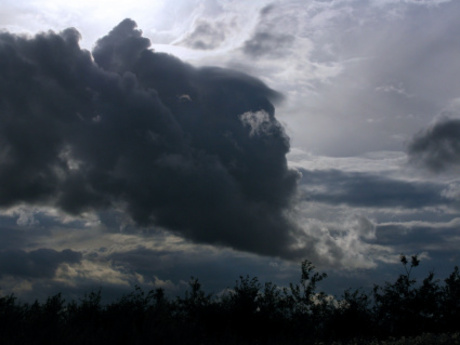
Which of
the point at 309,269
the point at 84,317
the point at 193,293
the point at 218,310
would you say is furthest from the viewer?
the point at 309,269

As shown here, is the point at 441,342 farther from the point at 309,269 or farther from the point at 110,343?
the point at 309,269

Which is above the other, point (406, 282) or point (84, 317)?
point (406, 282)

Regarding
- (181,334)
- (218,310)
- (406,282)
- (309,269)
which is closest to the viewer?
(181,334)

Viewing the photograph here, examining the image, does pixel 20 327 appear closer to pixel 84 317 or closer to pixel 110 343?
pixel 110 343

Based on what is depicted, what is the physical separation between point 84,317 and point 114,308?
10.2ft

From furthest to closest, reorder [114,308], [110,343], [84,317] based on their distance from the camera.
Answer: [114,308]
[84,317]
[110,343]

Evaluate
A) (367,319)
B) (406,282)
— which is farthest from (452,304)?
(367,319)

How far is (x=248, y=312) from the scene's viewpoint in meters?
42.1

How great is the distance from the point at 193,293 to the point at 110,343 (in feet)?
106

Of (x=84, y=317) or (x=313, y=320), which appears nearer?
(x=84, y=317)

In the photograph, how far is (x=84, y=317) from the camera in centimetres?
3183

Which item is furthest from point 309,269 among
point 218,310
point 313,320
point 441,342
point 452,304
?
point 441,342

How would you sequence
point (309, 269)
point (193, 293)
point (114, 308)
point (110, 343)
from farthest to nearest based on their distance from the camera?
point (309, 269) < point (193, 293) < point (114, 308) < point (110, 343)

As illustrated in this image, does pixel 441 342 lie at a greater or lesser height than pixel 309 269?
lesser
